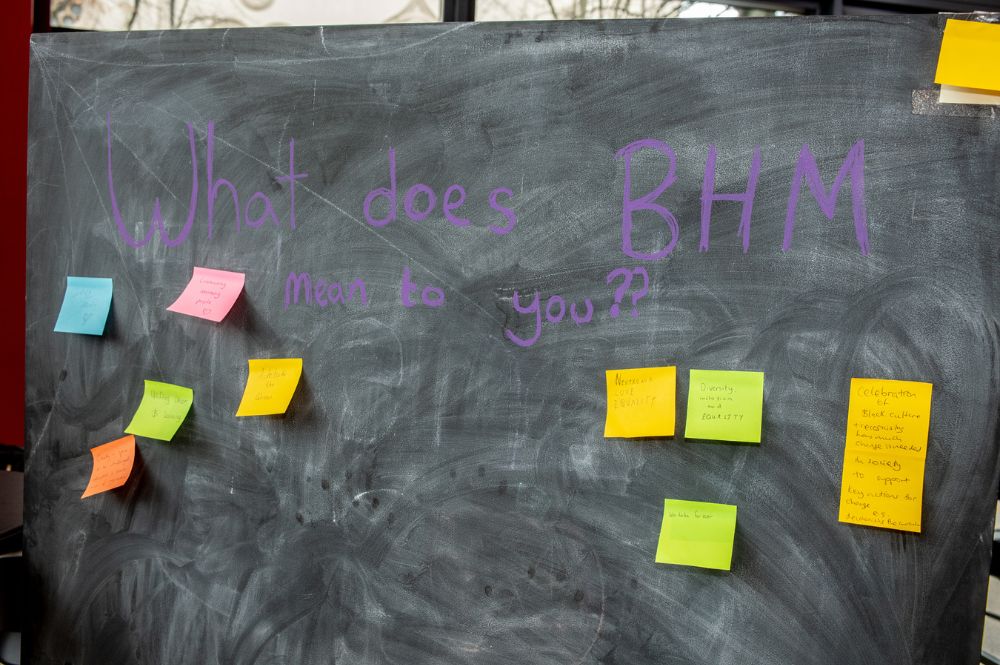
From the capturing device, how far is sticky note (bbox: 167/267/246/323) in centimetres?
132

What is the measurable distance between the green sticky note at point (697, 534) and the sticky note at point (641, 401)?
111 mm

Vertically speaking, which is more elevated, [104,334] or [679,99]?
[679,99]

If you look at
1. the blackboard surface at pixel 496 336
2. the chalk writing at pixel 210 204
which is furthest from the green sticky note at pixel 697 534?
the chalk writing at pixel 210 204

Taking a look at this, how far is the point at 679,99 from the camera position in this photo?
110 centimetres

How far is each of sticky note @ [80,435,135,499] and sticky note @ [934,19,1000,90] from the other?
55.2 inches

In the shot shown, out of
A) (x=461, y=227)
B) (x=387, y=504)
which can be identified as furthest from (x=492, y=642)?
(x=461, y=227)

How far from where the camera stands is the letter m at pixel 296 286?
1.29m

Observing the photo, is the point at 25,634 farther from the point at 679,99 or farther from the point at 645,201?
the point at 679,99

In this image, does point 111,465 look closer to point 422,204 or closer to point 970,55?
point 422,204

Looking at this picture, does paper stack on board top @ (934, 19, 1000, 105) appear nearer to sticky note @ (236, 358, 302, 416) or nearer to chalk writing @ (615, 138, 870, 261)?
chalk writing @ (615, 138, 870, 261)

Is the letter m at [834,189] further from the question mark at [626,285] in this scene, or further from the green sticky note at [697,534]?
the green sticky note at [697,534]

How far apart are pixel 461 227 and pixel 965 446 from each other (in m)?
0.75

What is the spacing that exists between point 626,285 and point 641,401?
17cm

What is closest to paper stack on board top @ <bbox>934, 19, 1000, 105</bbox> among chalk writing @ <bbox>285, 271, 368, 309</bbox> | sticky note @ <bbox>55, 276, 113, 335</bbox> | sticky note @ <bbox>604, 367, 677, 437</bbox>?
sticky note @ <bbox>604, 367, 677, 437</bbox>
